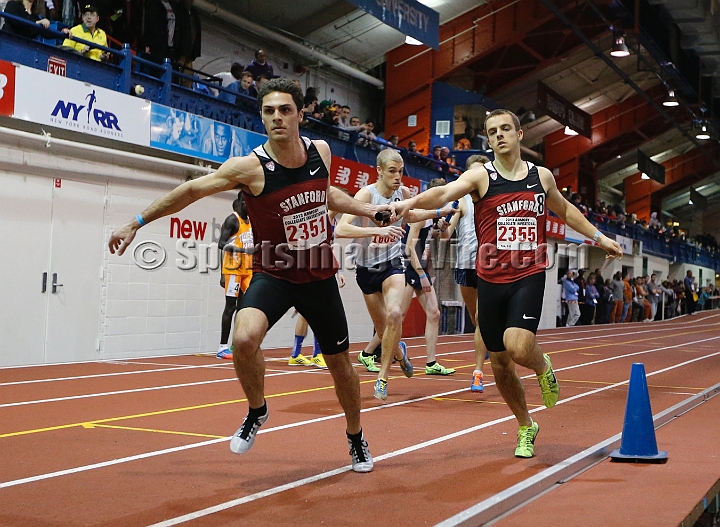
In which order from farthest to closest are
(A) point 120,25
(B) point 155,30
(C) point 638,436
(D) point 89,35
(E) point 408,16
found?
1. (E) point 408,16
2. (B) point 155,30
3. (A) point 120,25
4. (D) point 89,35
5. (C) point 638,436

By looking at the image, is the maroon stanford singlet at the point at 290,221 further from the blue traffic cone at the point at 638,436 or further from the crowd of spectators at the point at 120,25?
the crowd of spectators at the point at 120,25

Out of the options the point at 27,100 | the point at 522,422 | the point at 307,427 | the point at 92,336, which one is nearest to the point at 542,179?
the point at 522,422

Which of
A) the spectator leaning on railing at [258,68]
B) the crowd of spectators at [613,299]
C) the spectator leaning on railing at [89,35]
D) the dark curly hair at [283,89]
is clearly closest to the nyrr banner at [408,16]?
the spectator leaning on railing at [258,68]

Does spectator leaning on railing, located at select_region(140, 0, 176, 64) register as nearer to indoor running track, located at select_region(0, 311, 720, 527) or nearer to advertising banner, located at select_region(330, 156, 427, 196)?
advertising banner, located at select_region(330, 156, 427, 196)

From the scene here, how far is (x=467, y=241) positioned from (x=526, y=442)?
4.15 meters

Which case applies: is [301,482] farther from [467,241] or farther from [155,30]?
[155,30]

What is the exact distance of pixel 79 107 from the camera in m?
10.9

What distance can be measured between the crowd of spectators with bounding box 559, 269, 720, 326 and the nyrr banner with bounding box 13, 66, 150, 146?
19.3 metres

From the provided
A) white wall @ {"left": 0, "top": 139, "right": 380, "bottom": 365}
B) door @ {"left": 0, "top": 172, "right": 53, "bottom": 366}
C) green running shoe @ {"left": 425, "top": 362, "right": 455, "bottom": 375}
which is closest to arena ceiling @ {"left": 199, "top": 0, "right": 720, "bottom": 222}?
white wall @ {"left": 0, "top": 139, "right": 380, "bottom": 365}

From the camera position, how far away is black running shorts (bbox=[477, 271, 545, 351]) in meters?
5.27

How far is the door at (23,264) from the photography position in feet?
35.2

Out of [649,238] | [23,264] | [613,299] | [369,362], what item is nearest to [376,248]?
[369,362]

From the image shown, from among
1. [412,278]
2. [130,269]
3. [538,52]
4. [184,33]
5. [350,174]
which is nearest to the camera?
[412,278]

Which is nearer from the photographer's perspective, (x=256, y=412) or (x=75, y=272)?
(x=256, y=412)
